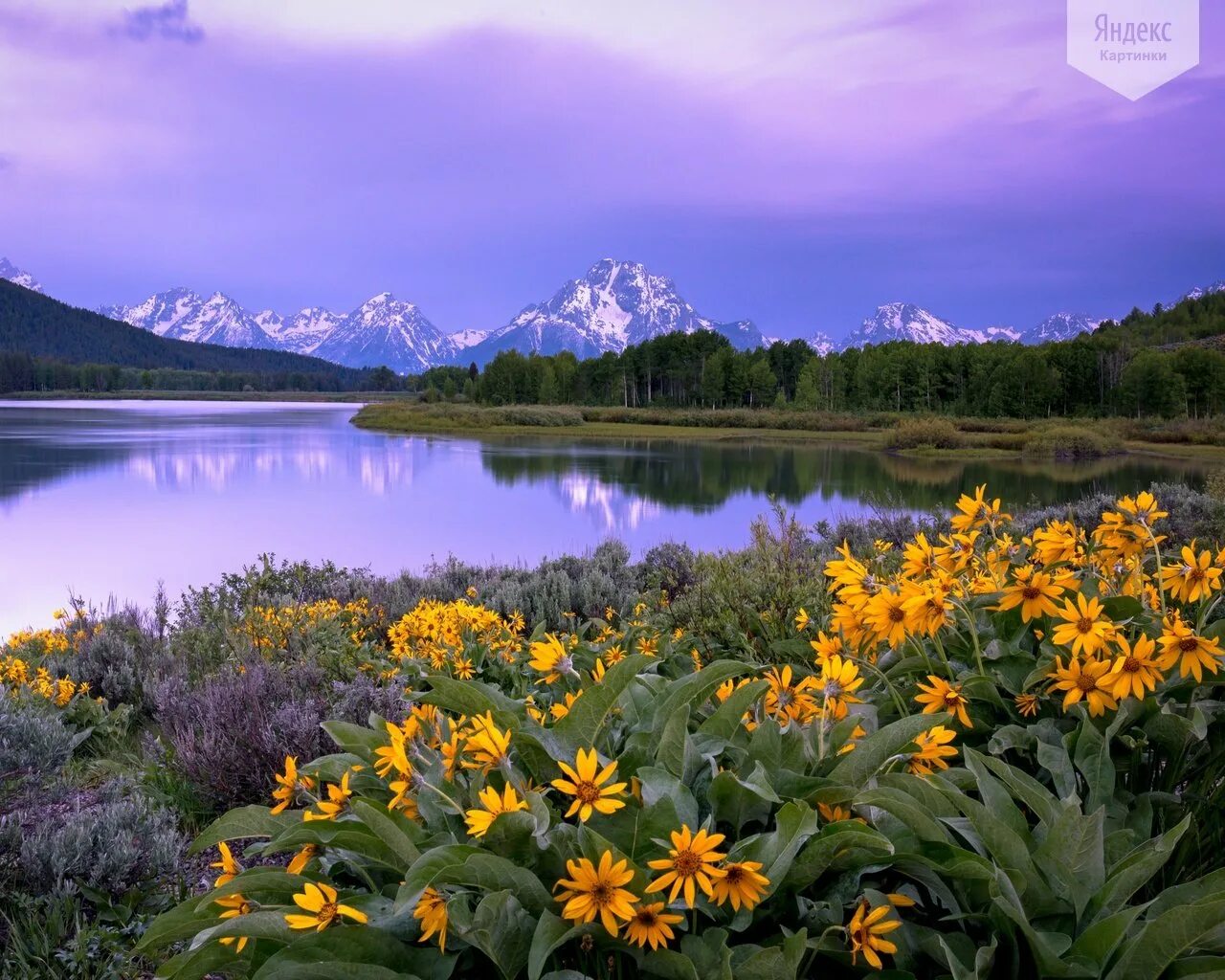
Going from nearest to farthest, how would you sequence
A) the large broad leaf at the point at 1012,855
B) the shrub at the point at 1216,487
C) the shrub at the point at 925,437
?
the large broad leaf at the point at 1012,855
the shrub at the point at 1216,487
the shrub at the point at 925,437

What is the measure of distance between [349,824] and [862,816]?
0.86 meters

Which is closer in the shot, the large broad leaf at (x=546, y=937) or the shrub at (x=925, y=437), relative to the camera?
the large broad leaf at (x=546, y=937)

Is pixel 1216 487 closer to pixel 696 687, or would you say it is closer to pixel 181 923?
pixel 696 687

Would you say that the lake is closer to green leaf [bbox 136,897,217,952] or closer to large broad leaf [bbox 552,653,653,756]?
green leaf [bbox 136,897,217,952]

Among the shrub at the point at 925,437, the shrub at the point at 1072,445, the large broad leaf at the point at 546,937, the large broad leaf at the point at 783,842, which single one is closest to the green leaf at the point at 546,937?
the large broad leaf at the point at 546,937

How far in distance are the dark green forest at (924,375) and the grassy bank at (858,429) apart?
7.21 metres

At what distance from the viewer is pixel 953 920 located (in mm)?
1335

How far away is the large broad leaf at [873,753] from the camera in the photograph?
138 cm

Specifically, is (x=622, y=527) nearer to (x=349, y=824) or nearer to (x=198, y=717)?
(x=198, y=717)

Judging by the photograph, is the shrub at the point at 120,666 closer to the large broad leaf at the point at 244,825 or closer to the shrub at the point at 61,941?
the shrub at the point at 61,941

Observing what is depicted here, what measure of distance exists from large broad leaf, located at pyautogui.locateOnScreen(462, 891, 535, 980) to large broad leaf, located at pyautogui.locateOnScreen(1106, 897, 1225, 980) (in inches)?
32.9

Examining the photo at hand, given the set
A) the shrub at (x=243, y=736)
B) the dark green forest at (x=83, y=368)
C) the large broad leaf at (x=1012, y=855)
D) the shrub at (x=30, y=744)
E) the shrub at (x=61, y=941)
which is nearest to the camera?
the large broad leaf at (x=1012, y=855)

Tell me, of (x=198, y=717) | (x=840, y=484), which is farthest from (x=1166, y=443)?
(x=198, y=717)

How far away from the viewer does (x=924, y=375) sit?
62.6 metres
